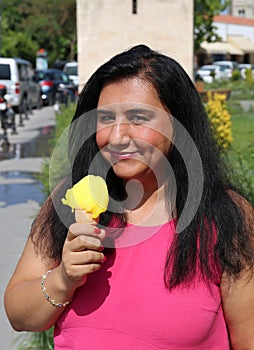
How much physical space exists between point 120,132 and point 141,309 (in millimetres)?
483

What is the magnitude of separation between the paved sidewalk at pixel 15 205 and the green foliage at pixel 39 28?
3225cm

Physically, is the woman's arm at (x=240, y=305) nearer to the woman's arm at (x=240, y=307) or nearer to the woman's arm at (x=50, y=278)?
the woman's arm at (x=240, y=307)

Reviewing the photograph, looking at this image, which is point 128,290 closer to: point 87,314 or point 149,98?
point 87,314

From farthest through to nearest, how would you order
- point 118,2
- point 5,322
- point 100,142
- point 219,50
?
point 219,50 < point 118,2 < point 5,322 < point 100,142

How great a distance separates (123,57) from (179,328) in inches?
31.0

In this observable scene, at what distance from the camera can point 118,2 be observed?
2006 centimetres

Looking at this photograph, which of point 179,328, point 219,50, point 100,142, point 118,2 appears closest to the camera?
point 179,328

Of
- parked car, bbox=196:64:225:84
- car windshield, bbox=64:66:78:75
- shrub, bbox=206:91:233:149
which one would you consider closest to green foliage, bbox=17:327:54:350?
shrub, bbox=206:91:233:149

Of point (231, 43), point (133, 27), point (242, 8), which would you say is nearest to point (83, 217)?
point (133, 27)

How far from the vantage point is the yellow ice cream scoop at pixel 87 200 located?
191cm

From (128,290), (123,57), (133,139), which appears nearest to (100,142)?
(133,139)

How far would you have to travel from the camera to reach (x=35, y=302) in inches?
81.2

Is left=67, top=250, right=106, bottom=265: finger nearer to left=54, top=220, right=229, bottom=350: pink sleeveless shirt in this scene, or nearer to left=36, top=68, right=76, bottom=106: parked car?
left=54, top=220, right=229, bottom=350: pink sleeveless shirt

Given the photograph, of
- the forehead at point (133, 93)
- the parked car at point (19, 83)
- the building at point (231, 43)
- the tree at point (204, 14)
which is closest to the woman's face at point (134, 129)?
the forehead at point (133, 93)
